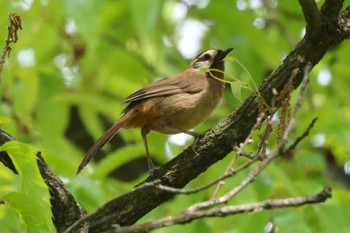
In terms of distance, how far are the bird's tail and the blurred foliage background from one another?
1.28 feet

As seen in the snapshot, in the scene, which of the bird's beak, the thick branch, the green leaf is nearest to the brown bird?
the bird's beak

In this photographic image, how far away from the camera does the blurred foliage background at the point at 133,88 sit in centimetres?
488

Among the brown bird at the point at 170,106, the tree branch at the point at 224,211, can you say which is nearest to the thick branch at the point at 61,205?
the brown bird at the point at 170,106

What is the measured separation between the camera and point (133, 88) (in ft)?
25.9

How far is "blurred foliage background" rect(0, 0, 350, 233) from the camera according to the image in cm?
488

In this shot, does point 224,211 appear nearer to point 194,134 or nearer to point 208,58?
point 194,134

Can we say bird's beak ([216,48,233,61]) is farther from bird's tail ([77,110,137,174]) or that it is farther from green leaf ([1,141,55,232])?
green leaf ([1,141,55,232])

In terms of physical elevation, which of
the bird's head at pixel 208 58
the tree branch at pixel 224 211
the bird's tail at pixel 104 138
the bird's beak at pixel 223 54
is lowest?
the tree branch at pixel 224 211

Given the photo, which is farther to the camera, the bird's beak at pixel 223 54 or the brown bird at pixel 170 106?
the bird's beak at pixel 223 54

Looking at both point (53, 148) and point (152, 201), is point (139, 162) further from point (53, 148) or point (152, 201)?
point (152, 201)

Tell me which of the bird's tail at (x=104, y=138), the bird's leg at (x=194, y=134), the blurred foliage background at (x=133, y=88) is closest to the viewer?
Answer: the bird's leg at (x=194, y=134)

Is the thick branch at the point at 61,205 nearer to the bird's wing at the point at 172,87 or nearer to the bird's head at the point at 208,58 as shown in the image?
the bird's wing at the point at 172,87

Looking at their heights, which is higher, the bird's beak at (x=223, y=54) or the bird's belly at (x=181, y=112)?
the bird's beak at (x=223, y=54)

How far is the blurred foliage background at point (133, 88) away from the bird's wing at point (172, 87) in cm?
35
